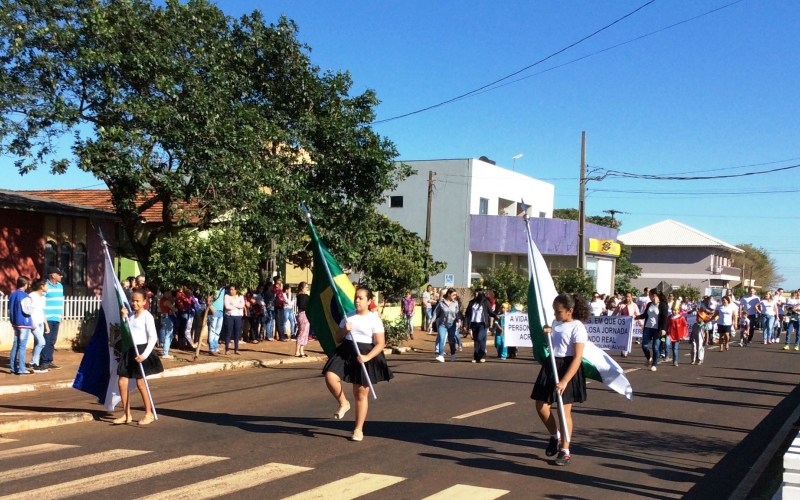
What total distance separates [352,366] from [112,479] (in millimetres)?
2901

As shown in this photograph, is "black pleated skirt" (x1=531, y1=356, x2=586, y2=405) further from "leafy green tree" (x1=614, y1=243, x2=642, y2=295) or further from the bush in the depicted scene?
"leafy green tree" (x1=614, y1=243, x2=642, y2=295)

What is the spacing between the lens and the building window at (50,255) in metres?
22.4

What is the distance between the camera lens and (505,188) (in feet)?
154

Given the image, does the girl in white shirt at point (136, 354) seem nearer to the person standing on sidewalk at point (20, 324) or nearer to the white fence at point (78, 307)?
the person standing on sidewalk at point (20, 324)

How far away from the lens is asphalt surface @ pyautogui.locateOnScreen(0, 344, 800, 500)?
7.18m

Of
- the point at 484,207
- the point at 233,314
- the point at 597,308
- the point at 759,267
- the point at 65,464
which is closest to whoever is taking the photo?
the point at 65,464

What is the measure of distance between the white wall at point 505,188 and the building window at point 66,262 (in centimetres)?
2461

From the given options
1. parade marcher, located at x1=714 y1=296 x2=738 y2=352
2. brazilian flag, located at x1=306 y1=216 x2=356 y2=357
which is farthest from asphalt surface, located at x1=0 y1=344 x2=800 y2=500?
parade marcher, located at x1=714 y1=296 x2=738 y2=352

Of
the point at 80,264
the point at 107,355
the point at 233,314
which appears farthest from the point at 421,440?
the point at 80,264

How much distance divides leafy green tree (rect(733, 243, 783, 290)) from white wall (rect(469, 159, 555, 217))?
59.9 metres

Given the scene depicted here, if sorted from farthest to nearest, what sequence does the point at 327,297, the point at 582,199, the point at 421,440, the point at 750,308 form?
the point at 582,199 < the point at 750,308 < the point at 327,297 < the point at 421,440

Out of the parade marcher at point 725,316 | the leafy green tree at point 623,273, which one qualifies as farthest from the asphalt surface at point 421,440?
the leafy green tree at point 623,273

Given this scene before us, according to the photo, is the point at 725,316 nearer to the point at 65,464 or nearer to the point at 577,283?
the point at 577,283

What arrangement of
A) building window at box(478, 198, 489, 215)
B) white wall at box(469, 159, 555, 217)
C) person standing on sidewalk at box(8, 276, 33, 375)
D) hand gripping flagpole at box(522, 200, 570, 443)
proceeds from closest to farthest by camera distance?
1. hand gripping flagpole at box(522, 200, 570, 443)
2. person standing on sidewalk at box(8, 276, 33, 375)
3. white wall at box(469, 159, 555, 217)
4. building window at box(478, 198, 489, 215)
